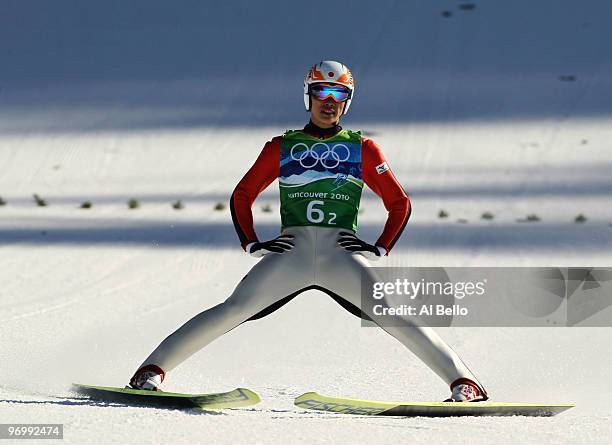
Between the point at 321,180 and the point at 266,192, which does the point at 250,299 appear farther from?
the point at 266,192

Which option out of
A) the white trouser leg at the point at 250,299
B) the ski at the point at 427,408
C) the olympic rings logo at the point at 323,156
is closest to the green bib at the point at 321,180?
the olympic rings logo at the point at 323,156

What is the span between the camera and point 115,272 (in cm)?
938

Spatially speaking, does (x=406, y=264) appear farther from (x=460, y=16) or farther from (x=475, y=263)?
(x=460, y=16)

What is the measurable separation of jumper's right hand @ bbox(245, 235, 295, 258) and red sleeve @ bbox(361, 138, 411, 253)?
366 mm

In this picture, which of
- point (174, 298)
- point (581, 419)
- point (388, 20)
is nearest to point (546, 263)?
point (174, 298)

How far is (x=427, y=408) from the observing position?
5012 mm

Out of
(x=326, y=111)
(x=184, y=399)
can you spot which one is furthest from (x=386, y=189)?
(x=184, y=399)

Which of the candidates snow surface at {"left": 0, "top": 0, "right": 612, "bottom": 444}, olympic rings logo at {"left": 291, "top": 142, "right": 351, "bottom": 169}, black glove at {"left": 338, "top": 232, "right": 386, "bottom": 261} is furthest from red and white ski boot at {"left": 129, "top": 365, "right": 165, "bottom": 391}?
olympic rings logo at {"left": 291, "top": 142, "right": 351, "bottom": 169}

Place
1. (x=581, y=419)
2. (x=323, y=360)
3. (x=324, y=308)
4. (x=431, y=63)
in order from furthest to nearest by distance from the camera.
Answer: (x=431, y=63) < (x=324, y=308) < (x=323, y=360) < (x=581, y=419)

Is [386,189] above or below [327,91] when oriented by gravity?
below

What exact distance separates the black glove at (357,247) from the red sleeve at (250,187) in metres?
0.36

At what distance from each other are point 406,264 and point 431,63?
42.1 feet

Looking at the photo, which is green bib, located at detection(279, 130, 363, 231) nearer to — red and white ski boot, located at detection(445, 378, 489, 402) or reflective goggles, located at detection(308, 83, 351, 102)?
reflective goggles, located at detection(308, 83, 351, 102)

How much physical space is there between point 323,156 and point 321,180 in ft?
0.33
